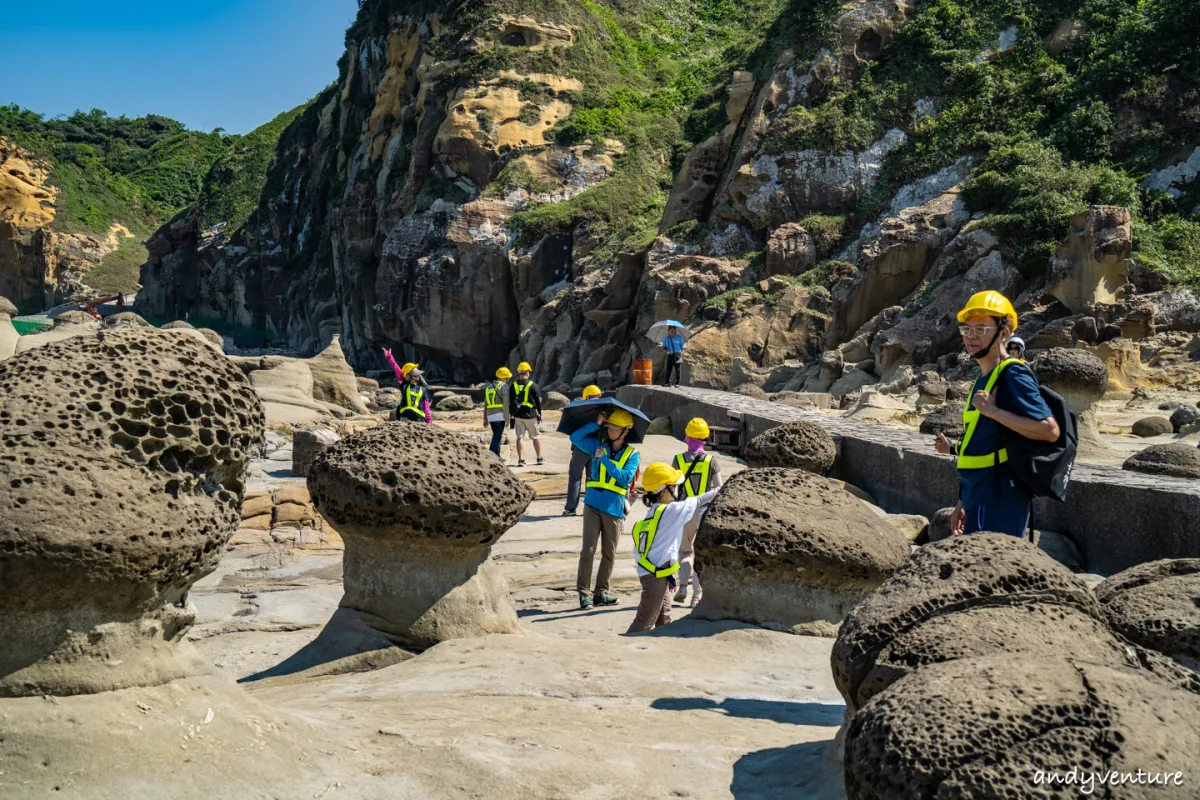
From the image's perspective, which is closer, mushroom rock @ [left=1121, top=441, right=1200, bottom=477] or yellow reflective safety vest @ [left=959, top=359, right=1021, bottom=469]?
yellow reflective safety vest @ [left=959, top=359, right=1021, bottom=469]

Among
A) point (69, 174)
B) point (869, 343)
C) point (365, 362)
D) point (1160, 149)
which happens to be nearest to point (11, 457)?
point (869, 343)

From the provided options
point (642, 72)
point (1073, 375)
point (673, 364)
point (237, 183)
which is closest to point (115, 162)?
point (237, 183)

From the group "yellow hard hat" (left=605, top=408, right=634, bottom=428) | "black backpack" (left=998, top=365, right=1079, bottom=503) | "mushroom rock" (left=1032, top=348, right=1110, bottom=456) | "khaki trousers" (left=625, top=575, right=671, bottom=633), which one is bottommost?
"khaki trousers" (left=625, top=575, right=671, bottom=633)

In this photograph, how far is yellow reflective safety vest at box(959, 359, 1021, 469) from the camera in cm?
446

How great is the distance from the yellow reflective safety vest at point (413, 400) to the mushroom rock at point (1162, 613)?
9.99 meters

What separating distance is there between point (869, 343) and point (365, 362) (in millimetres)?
29495

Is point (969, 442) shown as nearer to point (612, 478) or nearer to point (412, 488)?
point (412, 488)

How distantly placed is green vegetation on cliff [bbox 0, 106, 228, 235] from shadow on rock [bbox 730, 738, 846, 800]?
258 feet

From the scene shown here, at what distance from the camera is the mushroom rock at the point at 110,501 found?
3.47 m

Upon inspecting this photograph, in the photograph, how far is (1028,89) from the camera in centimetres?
2666

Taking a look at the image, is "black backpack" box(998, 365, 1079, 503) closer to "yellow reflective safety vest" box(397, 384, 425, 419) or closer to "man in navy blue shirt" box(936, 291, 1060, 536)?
"man in navy blue shirt" box(936, 291, 1060, 536)

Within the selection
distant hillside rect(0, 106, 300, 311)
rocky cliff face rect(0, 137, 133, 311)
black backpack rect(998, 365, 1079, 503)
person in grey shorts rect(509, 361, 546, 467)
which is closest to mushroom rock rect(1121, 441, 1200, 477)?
black backpack rect(998, 365, 1079, 503)

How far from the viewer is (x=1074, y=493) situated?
8.30 m

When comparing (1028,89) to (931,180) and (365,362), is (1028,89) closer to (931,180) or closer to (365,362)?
(931,180)
